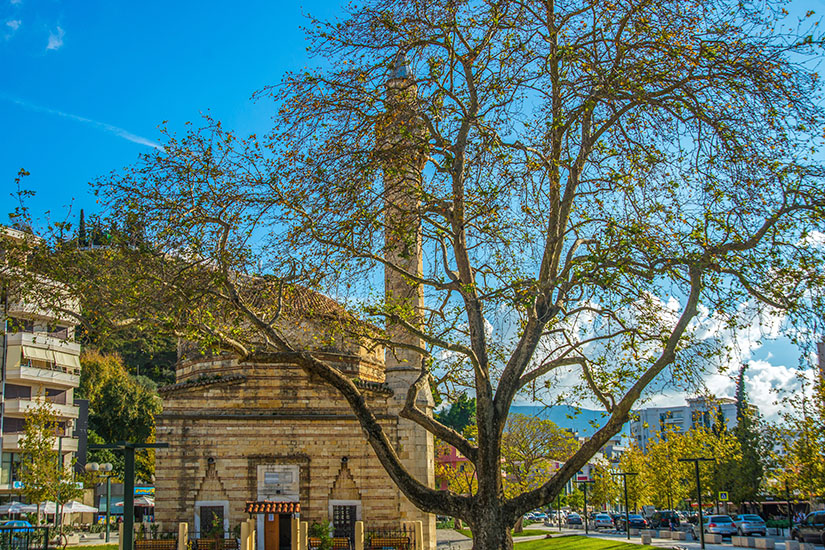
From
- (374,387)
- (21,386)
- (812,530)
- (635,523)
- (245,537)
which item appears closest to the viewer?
(245,537)

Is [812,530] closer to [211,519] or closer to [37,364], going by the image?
[211,519]

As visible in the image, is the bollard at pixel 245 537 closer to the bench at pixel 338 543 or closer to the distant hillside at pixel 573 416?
the bench at pixel 338 543

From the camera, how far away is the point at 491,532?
1125cm

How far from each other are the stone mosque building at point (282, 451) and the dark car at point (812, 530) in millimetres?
14319

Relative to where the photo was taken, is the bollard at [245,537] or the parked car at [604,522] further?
the parked car at [604,522]

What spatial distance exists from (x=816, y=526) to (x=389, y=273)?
63.5 feet

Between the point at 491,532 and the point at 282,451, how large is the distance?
1339 centimetres

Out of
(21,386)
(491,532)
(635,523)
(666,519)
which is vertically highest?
(21,386)

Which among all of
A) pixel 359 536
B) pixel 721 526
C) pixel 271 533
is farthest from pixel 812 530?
pixel 271 533

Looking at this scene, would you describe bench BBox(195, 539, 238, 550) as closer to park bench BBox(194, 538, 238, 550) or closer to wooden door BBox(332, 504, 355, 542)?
park bench BBox(194, 538, 238, 550)

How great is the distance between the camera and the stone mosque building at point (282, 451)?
75.4 ft

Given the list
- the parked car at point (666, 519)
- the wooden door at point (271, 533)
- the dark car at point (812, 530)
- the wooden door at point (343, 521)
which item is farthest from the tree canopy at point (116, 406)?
the dark car at point (812, 530)

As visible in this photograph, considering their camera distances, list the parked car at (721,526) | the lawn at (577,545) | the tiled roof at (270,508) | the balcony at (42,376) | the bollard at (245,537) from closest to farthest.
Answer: the bollard at (245,537) < the tiled roof at (270,508) < the lawn at (577,545) < the parked car at (721,526) < the balcony at (42,376)

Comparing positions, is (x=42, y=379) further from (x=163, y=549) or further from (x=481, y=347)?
(x=481, y=347)
